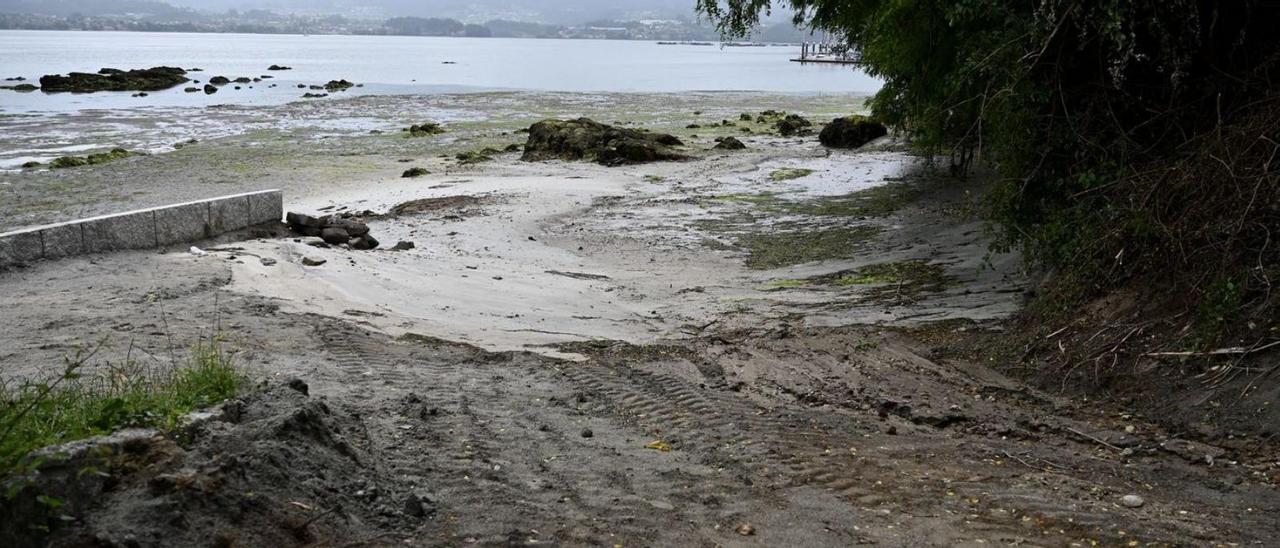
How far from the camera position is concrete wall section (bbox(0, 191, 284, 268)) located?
1055 cm

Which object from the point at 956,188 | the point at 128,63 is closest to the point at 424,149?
the point at 956,188

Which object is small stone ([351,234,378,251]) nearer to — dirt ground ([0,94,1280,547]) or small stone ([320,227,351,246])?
small stone ([320,227,351,246])

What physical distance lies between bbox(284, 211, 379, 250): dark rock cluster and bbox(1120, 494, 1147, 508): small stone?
30.3 feet

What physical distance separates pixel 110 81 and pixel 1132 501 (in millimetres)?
64507

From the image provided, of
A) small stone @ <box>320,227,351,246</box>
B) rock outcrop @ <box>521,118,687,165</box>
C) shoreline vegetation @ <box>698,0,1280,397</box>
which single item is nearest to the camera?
shoreline vegetation @ <box>698,0,1280,397</box>

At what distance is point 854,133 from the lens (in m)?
26.5

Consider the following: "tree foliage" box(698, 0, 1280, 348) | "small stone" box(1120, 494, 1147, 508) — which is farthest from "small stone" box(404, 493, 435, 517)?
"tree foliage" box(698, 0, 1280, 348)

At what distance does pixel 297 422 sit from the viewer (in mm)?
4969

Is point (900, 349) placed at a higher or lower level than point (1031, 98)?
lower

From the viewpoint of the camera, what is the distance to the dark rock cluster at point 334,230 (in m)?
12.6

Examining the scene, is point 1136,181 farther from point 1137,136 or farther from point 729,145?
point 729,145

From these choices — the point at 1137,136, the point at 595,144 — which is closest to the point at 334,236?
the point at 1137,136

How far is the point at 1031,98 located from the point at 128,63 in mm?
98612

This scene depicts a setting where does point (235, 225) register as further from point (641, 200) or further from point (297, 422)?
point (297, 422)
